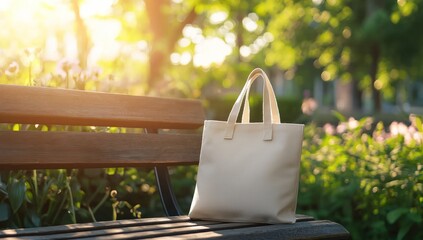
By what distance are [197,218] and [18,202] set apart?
3.02 feet

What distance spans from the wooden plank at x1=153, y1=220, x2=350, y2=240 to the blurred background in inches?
39.8

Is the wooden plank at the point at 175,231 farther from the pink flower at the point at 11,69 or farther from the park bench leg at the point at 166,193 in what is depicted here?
the pink flower at the point at 11,69

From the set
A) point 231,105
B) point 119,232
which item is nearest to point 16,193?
point 119,232

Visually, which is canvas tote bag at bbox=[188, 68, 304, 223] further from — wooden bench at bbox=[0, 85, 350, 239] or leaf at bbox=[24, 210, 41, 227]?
leaf at bbox=[24, 210, 41, 227]

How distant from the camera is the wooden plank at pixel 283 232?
2.36 meters

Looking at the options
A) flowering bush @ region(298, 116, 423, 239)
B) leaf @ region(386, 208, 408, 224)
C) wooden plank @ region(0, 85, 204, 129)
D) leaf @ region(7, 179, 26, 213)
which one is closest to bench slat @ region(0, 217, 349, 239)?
wooden plank @ region(0, 85, 204, 129)

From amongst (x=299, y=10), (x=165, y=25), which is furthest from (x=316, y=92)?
(x=165, y=25)

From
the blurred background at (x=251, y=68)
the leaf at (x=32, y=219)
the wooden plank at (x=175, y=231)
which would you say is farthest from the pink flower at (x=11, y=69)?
the wooden plank at (x=175, y=231)

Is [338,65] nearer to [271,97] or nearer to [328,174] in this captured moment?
[328,174]

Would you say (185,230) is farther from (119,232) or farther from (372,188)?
(372,188)

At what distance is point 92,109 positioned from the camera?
9.55 ft

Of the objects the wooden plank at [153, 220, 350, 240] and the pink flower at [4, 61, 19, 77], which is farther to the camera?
the pink flower at [4, 61, 19, 77]

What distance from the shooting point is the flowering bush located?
3846 millimetres

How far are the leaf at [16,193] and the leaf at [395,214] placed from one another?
1927mm
